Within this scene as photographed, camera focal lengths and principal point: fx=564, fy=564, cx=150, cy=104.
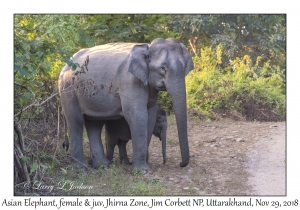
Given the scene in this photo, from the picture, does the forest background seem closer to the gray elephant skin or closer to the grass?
the grass

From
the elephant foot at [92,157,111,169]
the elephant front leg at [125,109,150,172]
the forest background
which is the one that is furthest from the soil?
the forest background

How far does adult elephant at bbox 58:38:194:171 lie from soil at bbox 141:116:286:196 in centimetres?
48

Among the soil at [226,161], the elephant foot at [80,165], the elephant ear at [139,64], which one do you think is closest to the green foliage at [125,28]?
A: the soil at [226,161]

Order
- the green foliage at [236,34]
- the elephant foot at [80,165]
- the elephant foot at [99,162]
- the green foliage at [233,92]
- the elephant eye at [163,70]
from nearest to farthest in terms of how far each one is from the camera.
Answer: the elephant eye at [163,70], the elephant foot at [80,165], the elephant foot at [99,162], the green foliage at [233,92], the green foliage at [236,34]

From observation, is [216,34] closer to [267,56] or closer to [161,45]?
[267,56]

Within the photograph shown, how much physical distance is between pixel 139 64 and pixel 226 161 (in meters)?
2.50

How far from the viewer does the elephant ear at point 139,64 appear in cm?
829

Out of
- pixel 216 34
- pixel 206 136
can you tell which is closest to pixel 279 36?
pixel 216 34

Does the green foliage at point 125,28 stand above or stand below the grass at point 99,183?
above

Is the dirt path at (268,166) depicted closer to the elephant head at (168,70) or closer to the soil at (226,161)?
the soil at (226,161)

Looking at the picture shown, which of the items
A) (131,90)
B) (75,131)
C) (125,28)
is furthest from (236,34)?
(131,90)

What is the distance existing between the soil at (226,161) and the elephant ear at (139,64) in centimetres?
146

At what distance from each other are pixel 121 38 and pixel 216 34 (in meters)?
8.14

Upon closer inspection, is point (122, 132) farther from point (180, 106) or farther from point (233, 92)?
point (233, 92)
